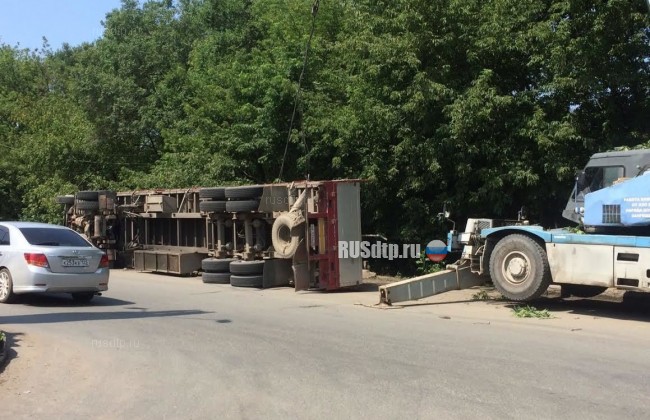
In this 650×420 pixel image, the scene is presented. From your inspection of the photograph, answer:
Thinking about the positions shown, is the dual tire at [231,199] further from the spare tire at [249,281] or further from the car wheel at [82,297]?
the car wheel at [82,297]

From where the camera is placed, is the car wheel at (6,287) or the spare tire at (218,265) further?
the spare tire at (218,265)

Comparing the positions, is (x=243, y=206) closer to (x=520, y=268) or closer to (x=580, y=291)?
(x=520, y=268)

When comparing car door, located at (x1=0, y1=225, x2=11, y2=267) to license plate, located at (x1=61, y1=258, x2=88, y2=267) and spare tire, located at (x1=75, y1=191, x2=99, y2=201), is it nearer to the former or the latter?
license plate, located at (x1=61, y1=258, x2=88, y2=267)

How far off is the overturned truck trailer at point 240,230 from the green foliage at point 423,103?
334 centimetres

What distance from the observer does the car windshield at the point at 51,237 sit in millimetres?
12284

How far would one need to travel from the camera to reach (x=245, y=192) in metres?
16.4

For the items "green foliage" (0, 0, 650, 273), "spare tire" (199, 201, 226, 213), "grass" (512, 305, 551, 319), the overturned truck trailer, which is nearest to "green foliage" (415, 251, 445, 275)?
"green foliage" (0, 0, 650, 273)

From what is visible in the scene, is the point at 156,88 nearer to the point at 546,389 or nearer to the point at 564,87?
the point at 564,87

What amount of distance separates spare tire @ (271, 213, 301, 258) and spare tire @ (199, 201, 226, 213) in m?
2.11

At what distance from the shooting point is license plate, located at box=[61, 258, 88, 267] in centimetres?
1203

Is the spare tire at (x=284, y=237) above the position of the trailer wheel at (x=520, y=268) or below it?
above

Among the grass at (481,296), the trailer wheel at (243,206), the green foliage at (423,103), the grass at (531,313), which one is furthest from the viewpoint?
the trailer wheel at (243,206)

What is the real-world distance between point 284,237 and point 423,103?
5167 millimetres

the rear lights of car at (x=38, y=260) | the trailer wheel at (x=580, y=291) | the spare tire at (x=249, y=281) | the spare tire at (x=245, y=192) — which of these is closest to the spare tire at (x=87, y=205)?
the spare tire at (x=245, y=192)
